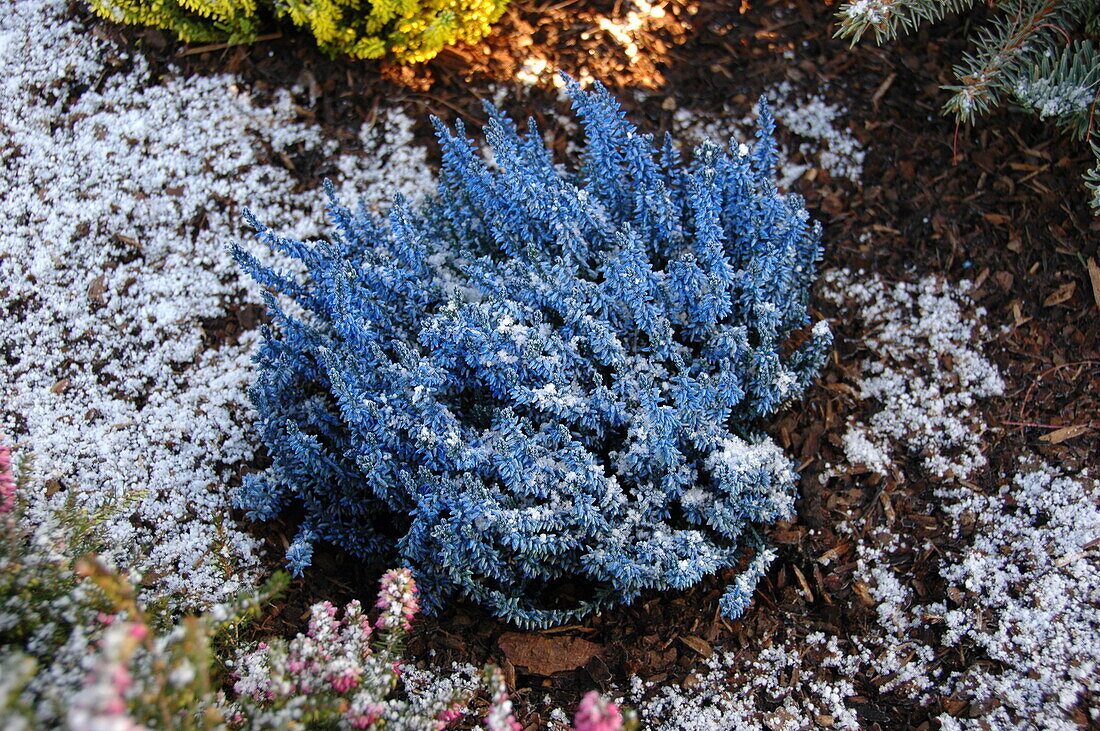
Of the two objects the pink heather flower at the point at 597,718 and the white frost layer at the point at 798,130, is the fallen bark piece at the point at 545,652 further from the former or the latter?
the white frost layer at the point at 798,130

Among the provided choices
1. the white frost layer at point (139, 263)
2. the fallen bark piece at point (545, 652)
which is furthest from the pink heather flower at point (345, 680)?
the white frost layer at point (139, 263)

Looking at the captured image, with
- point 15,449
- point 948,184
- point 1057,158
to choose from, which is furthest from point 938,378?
point 15,449

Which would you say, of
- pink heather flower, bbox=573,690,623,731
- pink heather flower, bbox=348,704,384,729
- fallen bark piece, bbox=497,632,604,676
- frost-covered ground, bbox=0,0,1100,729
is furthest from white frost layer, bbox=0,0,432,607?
pink heather flower, bbox=573,690,623,731

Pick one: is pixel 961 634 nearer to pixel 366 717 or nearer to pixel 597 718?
pixel 597 718

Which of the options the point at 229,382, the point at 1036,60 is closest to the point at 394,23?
the point at 229,382

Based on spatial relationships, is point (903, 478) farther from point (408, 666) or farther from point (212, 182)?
point (212, 182)
